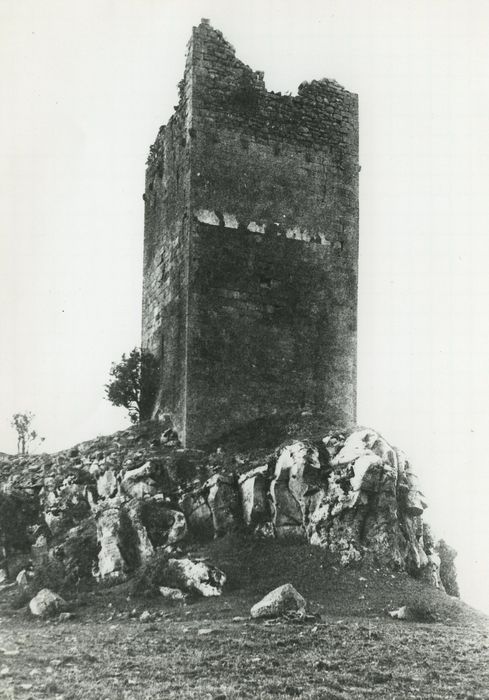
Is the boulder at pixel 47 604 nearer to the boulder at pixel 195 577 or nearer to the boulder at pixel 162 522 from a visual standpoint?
the boulder at pixel 195 577

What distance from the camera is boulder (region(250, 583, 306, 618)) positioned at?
15.0 m

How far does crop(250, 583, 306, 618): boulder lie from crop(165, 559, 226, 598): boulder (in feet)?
4.80

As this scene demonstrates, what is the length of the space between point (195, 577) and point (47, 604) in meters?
2.89

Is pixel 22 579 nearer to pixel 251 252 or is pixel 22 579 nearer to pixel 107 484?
pixel 107 484

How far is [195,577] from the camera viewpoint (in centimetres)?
1700

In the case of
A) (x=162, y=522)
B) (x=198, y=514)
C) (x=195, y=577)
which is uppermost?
(x=198, y=514)

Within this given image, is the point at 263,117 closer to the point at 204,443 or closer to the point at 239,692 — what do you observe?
the point at 204,443

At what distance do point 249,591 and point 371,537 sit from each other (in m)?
2.94

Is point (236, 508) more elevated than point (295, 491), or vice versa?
point (295, 491)

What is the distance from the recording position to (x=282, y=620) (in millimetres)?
14664

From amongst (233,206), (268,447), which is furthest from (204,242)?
(268,447)

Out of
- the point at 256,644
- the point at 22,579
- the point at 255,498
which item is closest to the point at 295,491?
the point at 255,498

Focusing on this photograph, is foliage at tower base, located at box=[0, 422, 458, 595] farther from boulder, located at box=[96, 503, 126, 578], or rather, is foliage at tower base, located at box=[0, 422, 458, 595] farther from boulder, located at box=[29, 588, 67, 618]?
boulder, located at box=[29, 588, 67, 618]

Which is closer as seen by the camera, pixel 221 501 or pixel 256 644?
pixel 256 644
